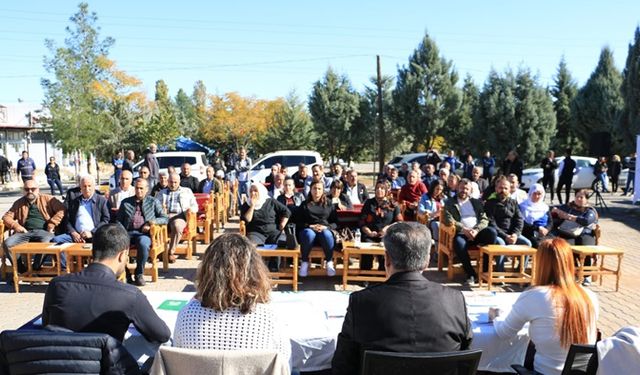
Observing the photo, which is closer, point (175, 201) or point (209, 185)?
point (175, 201)

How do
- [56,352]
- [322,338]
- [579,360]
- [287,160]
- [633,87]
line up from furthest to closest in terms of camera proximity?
[633,87] < [287,160] < [322,338] < [579,360] < [56,352]

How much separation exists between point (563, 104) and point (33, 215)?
31057mm

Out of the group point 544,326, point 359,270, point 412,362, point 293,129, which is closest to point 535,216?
point 359,270

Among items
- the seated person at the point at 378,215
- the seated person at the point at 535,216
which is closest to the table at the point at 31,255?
the seated person at the point at 378,215

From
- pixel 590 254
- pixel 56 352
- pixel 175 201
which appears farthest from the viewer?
pixel 175 201

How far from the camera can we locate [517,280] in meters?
6.86

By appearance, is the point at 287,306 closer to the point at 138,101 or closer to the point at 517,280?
the point at 517,280

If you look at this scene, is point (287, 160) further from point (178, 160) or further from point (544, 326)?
point (544, 326)

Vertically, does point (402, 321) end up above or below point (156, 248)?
above

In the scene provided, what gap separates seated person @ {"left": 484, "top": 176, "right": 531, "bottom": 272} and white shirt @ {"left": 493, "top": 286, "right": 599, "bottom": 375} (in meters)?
4.24

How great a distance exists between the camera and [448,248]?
750 centimetres

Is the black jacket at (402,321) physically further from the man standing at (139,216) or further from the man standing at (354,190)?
the man standing at (354,190)

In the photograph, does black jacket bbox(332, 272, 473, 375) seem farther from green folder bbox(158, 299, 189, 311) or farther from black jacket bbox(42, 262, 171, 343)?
green folder bbox(158, 299, 189, 311)

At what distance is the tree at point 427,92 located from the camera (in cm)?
3114
